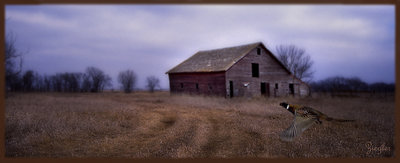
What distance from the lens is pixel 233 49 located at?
21.1 metres

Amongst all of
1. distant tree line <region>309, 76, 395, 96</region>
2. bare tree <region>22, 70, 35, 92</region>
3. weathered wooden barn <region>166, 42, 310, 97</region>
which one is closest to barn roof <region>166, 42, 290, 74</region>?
weathered wooden barn <region>166, 42, 310, 97</region>

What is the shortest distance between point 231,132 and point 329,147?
95.5 inches

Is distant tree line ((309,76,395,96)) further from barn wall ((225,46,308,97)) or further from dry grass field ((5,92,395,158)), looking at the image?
dry grass field ((5,92,395,158))

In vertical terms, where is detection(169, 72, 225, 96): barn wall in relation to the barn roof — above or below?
below

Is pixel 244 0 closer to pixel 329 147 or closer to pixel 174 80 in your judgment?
Answer: pixel 329 147

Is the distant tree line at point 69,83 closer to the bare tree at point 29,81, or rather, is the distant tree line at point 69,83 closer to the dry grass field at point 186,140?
the bare tree at point 29,81

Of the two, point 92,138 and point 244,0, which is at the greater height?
point 244,0

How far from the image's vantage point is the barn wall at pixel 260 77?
18672 mm

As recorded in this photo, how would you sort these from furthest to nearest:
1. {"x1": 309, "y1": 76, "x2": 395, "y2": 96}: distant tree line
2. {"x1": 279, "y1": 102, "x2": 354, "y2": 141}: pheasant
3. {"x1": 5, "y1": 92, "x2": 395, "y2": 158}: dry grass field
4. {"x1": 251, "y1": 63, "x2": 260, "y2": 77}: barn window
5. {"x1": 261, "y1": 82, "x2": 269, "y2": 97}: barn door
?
{"x1": 309, "y1": 76, "x2": 395, "y2": 96}: distant tree line
{"x1": 261, "y1": 82, "x2": 269, "y2": 97}: barn door
{"x1": 251, "y1": 63, "x2": 260, "y2": 77}: barn window
{"x1": 5, "y1": 92, "x2": 395, "y2": 158}: dry grass field
{"x1": 279, "y1": 102, "x2": 354, "y2": 141}: pheasant

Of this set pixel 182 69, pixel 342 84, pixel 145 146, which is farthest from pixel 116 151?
pixel 342 84

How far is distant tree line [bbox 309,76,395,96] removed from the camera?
23906 mm

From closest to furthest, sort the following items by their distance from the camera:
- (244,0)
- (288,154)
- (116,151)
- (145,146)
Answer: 1. (244,0)
2. (288,154)
3. (116,151)
4. (145,146)

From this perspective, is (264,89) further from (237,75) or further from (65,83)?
(65,83)

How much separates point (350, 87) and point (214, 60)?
54.3 feet
